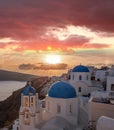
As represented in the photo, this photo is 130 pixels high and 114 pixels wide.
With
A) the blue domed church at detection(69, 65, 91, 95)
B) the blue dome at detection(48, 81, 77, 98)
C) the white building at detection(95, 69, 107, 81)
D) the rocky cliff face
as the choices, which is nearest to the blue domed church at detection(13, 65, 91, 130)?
the blue dome at detection(48, 81, 77, 98)

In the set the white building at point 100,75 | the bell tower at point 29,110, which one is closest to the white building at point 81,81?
the white building at point 100,75

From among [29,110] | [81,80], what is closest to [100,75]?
[81,80]

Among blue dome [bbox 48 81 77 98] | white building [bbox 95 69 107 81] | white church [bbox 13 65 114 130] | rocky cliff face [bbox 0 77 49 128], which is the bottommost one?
rocky cliff face [bbox 0 77 49 128]

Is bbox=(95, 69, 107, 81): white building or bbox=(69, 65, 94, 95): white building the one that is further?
bbox=(95, 69, 107, 81): white building

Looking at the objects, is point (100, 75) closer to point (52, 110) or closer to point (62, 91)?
point (62, 91)

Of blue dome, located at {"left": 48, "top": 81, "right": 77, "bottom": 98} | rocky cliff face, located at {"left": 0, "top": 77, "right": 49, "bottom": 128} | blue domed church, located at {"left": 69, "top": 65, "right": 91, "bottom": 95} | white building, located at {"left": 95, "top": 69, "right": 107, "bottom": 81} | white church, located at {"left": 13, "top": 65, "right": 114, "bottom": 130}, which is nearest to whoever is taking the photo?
Answer: white church, located at {"left": 13, "top": 65, "right": 114, "bottom": 130}

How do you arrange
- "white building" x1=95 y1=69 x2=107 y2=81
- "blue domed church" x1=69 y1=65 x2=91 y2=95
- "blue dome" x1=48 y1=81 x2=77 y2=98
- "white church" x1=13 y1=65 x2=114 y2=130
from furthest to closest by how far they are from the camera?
"white building" x1=95 y1=69 x2=107 y2=81
"blue domed church" x1=69 y1=65 x2=91 y2=95
"blue dome" x1=48 y1=81 x2=77 y2=98
"white church" x1=13 y1=65 x2=114 y2=130

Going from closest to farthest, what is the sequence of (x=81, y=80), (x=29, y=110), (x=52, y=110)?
(x=29, y=110) → (x=52, y=110) → (x=81, y=80)

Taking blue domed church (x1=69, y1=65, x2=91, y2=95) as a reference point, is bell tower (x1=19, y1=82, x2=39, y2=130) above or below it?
below

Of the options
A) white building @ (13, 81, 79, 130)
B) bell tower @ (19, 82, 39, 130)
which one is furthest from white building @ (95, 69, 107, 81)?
bell tower @ (19, 82, 39, 130)

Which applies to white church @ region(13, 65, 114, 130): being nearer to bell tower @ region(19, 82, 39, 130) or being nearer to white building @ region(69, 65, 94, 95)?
bell tower @ region(19, 82, 39, 130)

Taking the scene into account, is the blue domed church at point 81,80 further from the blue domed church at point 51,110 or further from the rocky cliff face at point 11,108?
the rocky cliff face at point 11,108

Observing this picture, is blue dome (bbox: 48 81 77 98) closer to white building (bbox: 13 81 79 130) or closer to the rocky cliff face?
white building (bbox: 13 81 79 130)

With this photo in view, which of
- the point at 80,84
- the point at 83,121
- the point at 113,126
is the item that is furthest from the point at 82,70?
the point at 113,126
